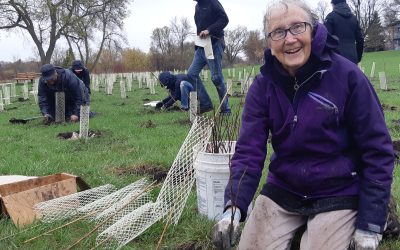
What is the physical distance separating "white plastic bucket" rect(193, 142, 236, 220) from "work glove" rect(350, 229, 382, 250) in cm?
105

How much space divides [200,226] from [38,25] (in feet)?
111

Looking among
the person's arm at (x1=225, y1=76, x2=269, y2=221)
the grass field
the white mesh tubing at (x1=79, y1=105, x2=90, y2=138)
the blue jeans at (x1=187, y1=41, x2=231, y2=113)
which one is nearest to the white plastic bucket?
the grass field

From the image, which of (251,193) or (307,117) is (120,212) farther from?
(307,117)

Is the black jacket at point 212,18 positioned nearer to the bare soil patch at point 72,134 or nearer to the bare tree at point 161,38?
the bare soil patch at point 72,134

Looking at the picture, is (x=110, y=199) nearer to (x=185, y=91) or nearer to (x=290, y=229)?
(x=290, y=229)

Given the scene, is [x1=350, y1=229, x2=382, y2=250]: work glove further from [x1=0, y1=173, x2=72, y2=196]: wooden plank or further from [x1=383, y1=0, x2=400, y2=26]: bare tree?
[x1=383, y1=0, x2=400, y2=26]: bare tree

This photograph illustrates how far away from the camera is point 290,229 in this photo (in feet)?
7.88

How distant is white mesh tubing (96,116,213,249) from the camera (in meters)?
2.93

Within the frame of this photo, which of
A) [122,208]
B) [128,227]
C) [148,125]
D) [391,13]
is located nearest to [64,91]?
[148,125]

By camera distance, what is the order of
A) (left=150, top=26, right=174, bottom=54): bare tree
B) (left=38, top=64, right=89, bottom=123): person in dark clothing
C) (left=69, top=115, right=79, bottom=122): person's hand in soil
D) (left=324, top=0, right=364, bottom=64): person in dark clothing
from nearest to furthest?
(left=324, top=0, right=364, bottom=64): person in dark clothing
(left=69, top=115, right=79, bottom=122): person's hand in soil
(left=38, top=64, right=89, bottom=123): person in dark clothing
(left=150, top=26, right=174, bottom=54): bare tree

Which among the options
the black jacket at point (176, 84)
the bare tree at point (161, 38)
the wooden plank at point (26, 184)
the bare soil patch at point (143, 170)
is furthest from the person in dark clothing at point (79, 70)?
the bare tree at point (161, 38)

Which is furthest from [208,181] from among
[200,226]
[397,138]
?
[397,138]

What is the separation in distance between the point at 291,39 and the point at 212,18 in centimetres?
555

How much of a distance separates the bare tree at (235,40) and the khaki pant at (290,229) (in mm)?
53675
